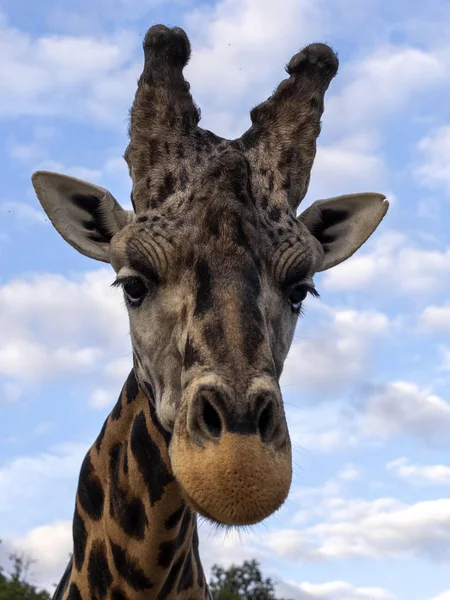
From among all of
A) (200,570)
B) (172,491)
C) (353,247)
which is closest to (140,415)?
(172,491)

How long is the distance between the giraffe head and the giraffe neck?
689mm

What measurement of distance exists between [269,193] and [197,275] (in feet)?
4.40

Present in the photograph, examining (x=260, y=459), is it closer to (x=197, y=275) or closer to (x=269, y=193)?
(x=197, y=275)

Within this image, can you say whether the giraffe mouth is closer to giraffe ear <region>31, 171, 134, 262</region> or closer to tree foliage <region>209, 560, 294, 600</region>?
giraffe ear <region>31, 171, 134, 262</region>

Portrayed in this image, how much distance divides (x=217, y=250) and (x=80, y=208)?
2.34 m

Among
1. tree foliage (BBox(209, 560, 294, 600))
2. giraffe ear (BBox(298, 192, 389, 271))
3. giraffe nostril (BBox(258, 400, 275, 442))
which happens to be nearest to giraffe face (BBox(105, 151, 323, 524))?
giraffe nostril (BBox(258, 400, 275, 442))

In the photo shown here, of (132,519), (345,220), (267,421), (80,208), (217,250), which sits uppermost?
(345,220)

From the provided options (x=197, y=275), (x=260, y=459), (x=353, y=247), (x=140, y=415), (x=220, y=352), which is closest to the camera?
(x=260, y=459)

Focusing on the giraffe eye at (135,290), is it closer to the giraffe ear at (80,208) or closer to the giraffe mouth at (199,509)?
the giraffe ear at (80,208)

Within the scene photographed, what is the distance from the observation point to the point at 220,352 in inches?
265

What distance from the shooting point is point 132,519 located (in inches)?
338

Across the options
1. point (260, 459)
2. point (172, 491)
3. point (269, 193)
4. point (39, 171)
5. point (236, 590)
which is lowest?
point (260, 459)

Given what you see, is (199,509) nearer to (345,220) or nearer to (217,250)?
(217,250)

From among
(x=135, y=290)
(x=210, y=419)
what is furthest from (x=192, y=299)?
(x=210, y=419)
